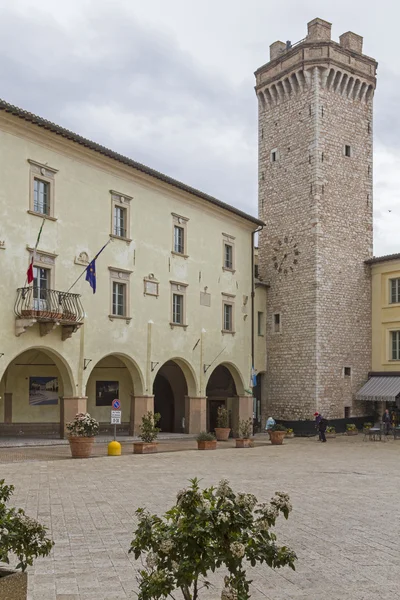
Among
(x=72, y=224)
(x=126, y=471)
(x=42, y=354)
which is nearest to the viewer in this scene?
(x=126, y=471)

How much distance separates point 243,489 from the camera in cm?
1388

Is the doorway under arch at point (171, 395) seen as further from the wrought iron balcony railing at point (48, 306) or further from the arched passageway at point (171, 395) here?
the wrought iron balcony railing at point (48, 306)

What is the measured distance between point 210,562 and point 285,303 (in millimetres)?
32802

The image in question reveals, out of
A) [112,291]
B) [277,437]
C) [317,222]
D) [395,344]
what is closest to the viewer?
[112,291]

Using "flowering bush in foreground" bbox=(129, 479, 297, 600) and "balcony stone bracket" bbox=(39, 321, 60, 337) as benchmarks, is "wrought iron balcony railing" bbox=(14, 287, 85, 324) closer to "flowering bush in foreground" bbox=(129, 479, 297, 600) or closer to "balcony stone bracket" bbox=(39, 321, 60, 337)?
"balcony stone bracket" bbox=(39, 321, 60, 337)

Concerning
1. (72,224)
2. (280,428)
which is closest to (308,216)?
(280,428)

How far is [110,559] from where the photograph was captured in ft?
26.5

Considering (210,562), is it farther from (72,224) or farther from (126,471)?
(72,224)

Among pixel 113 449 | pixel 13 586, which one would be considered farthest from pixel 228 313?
pixel 13 586

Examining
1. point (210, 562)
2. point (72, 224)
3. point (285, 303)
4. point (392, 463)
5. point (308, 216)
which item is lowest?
point (392, 463)

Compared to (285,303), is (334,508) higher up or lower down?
lower down

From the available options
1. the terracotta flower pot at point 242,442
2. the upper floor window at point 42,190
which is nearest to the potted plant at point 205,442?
the terracotta flower pot at point 242,442

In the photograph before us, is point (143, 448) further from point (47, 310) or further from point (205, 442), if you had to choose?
point (47, 310)

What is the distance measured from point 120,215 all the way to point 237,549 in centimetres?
2488
